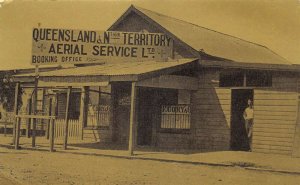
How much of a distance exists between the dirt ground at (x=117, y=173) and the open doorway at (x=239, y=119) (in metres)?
4.80

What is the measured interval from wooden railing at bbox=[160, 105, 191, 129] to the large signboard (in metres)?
1.97

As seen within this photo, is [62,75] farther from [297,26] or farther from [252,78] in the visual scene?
[297,26]

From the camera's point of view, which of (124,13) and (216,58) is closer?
(216,58)

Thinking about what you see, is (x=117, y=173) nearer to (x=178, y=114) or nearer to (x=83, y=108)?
(x=178, y=114)

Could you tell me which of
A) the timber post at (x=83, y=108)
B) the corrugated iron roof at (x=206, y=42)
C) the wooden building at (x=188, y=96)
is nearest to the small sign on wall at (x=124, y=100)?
the wooden building at (x=188, y=96)

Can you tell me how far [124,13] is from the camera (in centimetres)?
2033

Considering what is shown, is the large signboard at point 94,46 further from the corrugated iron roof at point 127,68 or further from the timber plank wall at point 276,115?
the timber plank wall at point 276,115

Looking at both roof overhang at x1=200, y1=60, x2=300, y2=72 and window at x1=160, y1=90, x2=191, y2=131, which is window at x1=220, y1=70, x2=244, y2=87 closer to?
roof overhang at x1=200, y1=60, x2=300, y2=72

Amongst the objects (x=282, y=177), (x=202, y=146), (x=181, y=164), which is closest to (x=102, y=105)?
(x=202, y=146)

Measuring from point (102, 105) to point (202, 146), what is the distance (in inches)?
191

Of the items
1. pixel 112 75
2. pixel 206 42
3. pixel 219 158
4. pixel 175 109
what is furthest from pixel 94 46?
pixel 219 158

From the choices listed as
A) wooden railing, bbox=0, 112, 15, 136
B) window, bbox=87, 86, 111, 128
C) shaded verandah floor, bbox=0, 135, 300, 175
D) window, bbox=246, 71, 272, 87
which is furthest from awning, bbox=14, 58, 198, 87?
wooden railing, bbox=0, 112, 15, 136

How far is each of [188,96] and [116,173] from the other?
24.3 feet

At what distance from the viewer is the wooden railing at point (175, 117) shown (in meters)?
17.3
